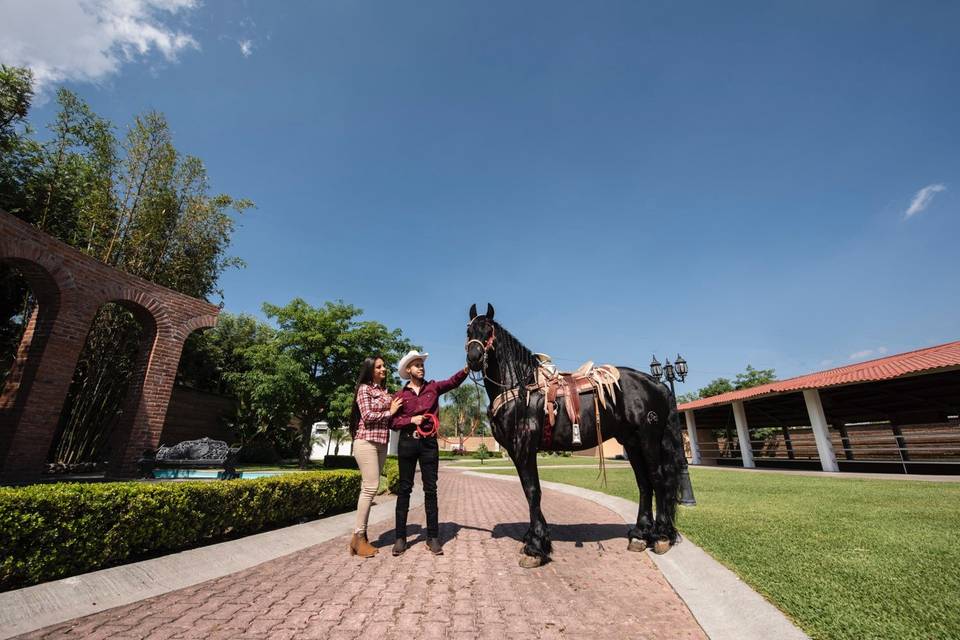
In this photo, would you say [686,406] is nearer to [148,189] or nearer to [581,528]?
[581,528]

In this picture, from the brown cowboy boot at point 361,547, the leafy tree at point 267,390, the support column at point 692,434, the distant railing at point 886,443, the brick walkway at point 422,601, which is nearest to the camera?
the brick walkway at point 422,601

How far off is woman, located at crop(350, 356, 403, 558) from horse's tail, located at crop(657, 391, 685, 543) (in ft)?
10.3

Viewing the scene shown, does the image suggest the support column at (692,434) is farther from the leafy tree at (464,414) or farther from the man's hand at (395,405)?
the leafy tree at (464,414)

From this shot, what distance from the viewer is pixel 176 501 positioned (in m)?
4.01

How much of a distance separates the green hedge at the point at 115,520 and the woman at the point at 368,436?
1722 mm

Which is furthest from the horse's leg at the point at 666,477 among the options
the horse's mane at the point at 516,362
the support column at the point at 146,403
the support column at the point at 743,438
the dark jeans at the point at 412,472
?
the support column at the point at 743,438

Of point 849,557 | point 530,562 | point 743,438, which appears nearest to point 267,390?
point 530,562

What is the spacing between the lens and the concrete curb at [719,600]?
2227mm

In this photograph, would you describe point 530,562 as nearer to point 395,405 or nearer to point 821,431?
point 395,405

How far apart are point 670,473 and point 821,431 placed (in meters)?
14.5

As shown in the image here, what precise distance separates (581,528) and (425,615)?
3.46 m

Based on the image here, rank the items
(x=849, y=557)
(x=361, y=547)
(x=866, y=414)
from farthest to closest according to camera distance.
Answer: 1. (x=866, y=414)
2. (x=361, y=547)
3. (x=849, y=557)

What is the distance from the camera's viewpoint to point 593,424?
13.9 feet

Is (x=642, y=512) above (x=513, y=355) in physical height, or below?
below
